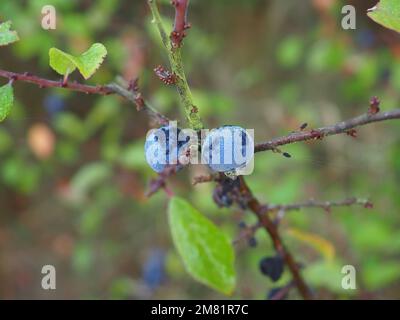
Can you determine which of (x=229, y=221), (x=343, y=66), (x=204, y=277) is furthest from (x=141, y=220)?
(x=204, y=277)

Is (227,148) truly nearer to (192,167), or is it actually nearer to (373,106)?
(373,106)

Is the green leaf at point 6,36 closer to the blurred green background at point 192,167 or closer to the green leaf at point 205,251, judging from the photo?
the green leaf at point 205,251

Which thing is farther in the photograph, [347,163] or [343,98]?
[343,98]

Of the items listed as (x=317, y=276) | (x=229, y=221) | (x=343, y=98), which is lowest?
(x=317, y=276)

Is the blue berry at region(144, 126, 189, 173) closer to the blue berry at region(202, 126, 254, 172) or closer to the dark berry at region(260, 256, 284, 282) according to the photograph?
the blue berry at region(202, 126, 254, 172)

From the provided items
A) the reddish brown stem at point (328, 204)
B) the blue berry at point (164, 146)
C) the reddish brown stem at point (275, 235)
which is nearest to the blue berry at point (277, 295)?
the reddish brown stem at point (275, 235)
